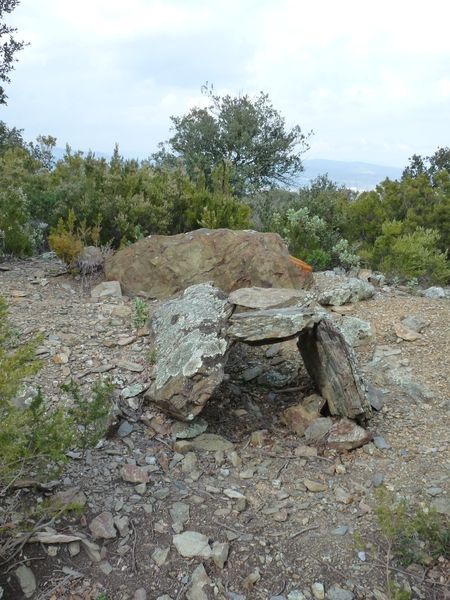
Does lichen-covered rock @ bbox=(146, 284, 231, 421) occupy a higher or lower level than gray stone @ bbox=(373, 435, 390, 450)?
higher

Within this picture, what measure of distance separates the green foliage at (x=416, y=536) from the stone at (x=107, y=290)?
3750mm

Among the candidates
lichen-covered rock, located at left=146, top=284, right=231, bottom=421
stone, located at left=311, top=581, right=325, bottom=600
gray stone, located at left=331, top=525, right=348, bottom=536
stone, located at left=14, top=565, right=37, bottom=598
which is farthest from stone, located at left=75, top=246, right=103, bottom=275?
stone, located at left=311, top=581, right=325, bottom=600

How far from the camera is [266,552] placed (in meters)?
2.89

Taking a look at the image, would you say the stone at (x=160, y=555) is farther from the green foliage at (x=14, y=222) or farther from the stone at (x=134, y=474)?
the green foliage at (x=14, y=222)

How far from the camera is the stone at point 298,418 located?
399 cm

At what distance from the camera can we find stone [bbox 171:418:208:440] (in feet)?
12.4

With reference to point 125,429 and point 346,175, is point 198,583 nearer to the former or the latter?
point 125,429

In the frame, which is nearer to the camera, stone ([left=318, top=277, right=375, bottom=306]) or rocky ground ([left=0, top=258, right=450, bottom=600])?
rocky ground ([left=0, top=258, right=450, bottom=600])

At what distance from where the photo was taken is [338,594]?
2.66 meters

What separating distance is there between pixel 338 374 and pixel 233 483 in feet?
3.41

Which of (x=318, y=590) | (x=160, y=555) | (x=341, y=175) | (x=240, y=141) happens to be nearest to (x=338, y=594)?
(x=318, y=590)

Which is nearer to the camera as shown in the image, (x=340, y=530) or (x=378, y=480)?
(x=340, y=530)

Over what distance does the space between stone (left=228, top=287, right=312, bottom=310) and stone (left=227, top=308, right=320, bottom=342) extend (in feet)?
1.28

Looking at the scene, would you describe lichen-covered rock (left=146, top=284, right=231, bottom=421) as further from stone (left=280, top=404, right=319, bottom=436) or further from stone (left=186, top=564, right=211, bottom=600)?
stone (left=186, top=564, right=211, bottom=600)
